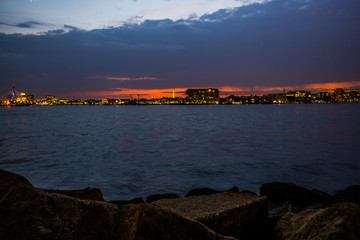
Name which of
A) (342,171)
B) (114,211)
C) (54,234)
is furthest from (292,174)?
(54,234)

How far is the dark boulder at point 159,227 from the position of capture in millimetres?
2619

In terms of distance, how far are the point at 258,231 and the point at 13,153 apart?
19715mm

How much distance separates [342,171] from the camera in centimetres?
1359

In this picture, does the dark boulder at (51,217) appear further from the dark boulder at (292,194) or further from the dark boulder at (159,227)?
the dark boulder at (292,194)

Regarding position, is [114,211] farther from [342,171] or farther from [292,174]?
[342,171]

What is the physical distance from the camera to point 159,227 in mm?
2637

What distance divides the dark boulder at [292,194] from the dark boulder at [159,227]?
4.30m

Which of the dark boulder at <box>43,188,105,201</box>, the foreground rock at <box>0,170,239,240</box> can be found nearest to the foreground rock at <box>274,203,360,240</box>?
the foreground rock at <box>0,170,239,240</box>

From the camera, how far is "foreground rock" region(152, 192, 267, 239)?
3715 mm

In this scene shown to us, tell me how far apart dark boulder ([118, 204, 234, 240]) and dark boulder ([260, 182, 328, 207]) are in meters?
4.30

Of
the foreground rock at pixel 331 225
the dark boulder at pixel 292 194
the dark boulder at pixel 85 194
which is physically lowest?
the dark boulder at pixel 292 194

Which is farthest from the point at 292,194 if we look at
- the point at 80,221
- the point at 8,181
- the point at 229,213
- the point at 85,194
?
the point at 8,181

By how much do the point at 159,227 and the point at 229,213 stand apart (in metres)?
1.57

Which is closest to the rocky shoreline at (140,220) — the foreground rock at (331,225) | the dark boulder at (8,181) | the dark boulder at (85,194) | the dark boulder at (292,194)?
the foreground rock at (331,225)
